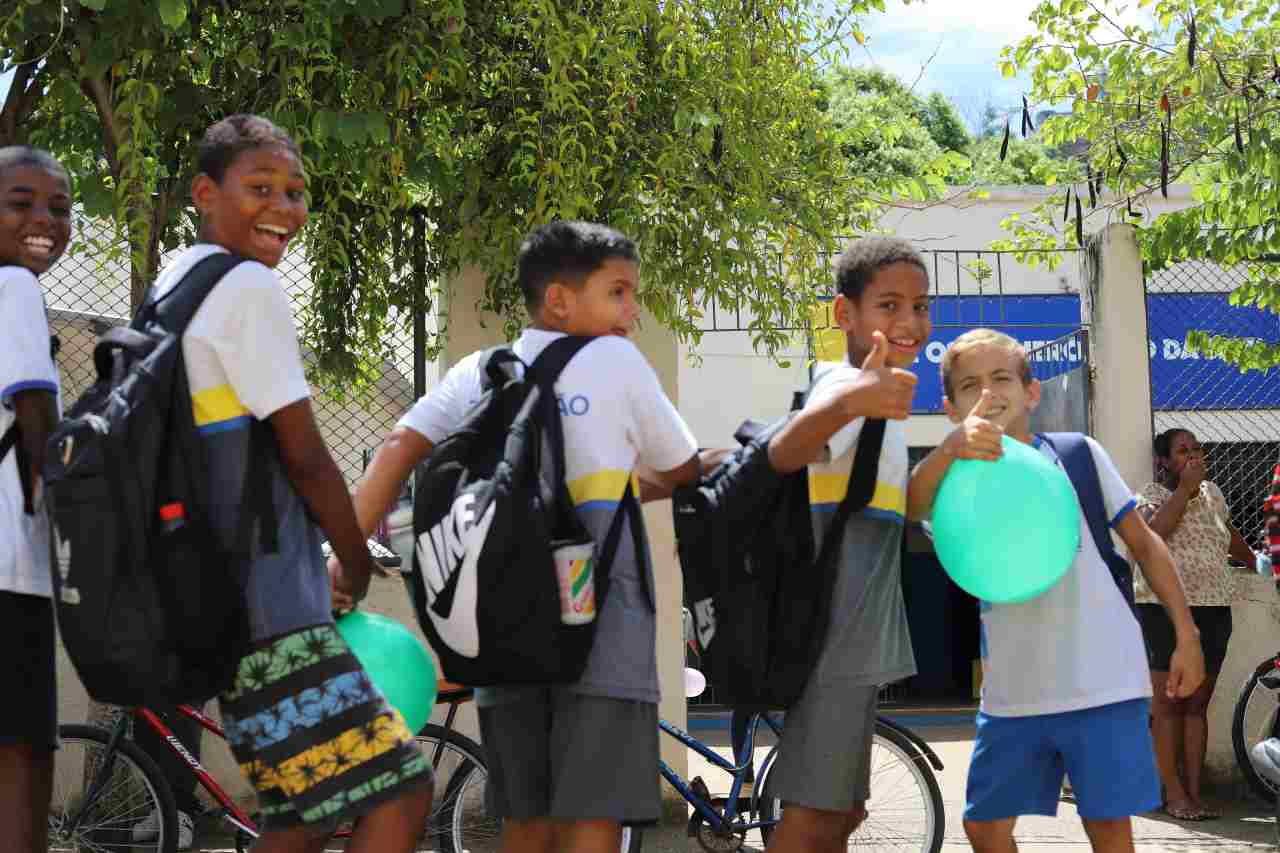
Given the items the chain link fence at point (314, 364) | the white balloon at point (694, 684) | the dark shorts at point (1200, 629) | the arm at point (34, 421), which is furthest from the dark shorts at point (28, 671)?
the dark shorts at point (1200, 629)

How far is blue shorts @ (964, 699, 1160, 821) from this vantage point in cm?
363

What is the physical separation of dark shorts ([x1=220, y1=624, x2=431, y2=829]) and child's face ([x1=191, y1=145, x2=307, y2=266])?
770 mm

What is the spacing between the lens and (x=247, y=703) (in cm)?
273

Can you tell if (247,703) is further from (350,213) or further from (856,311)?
(350,213)

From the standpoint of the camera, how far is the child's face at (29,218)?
3.38 m

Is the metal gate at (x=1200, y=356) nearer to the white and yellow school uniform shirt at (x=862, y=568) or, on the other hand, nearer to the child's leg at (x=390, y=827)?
the white and yellow school uniform shirt at (x=862, y=568)

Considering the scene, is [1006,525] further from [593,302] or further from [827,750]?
[593,302]

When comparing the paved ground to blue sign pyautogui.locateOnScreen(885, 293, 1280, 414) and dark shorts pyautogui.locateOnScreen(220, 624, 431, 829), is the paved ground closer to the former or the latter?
dark shorts pyautogui.locateOnScreen(220, 624, 431, 829)

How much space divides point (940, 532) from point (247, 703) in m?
1.66

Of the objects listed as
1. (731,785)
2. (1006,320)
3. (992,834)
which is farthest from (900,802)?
(1006,320)

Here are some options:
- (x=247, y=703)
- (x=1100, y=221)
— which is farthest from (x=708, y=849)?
(x=1100, y=221)

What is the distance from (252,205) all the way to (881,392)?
1.28 meters

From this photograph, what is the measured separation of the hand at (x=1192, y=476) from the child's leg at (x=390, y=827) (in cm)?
527

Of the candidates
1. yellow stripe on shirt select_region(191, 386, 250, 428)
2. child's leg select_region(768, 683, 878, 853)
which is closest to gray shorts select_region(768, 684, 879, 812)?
child's leg select_region(768, 683, 878, 853)
